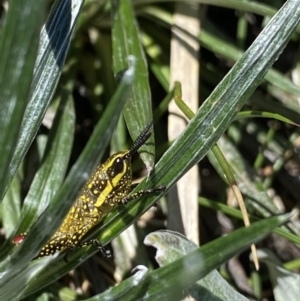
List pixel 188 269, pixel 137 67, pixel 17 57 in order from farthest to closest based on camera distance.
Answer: pixel 137 67
pixel 188 269
pixel 17 57

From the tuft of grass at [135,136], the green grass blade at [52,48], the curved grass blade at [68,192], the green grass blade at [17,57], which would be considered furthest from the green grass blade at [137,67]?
the green grass blade at [17,57]

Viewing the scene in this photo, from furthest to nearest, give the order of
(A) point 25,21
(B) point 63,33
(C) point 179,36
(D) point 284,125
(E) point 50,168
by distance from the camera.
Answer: (D) point 284,125 < (C) point 179,36 < (E) point 50,168 < (B) point 63,33 < (A) point 25,21

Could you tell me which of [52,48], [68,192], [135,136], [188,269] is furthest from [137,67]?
[68,192]

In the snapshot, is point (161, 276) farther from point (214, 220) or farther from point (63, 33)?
point (214, 220)

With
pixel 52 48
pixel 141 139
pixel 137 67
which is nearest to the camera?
pixel 52 48

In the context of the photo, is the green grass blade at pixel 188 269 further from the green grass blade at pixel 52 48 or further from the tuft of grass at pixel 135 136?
the green grass blade at pixel 52 48

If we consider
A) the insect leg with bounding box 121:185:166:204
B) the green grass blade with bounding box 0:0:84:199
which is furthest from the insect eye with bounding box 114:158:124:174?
the green grass blade with bounding box 0:0:84:199

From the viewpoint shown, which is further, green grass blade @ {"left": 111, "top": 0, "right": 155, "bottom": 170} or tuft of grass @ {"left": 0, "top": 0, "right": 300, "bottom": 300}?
green grass blade @ {"left": 111, "top": 0, "right": 155, "bottom": 170}

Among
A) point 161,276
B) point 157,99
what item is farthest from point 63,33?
point 157,99

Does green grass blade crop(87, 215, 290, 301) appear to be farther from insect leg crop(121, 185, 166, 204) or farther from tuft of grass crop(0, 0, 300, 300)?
insect leg crop(121, 185, 166, 204)

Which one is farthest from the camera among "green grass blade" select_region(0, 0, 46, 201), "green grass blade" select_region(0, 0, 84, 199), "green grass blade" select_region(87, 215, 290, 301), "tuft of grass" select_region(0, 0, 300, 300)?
"green grass blade" select_region(0, 0, 84, 199)

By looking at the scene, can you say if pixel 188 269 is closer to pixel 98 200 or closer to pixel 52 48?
pixel 98 200
